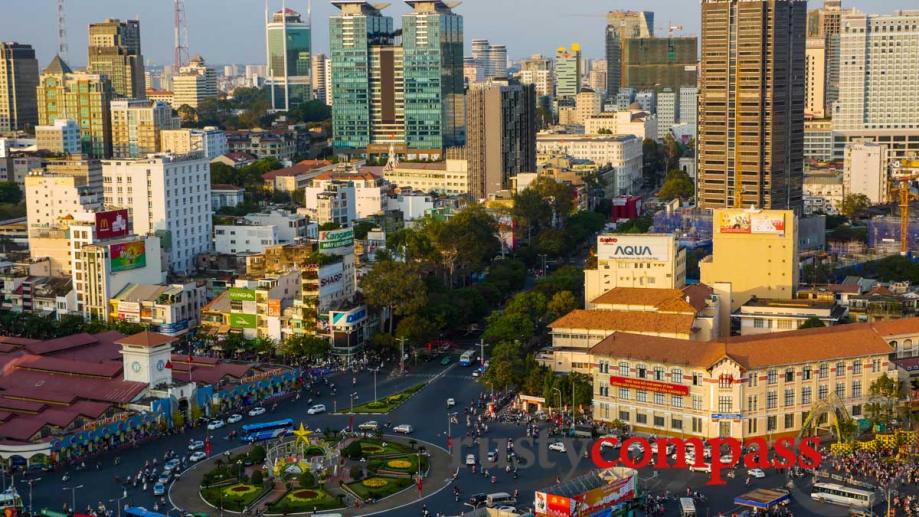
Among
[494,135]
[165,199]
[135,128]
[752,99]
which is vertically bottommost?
[165,199]

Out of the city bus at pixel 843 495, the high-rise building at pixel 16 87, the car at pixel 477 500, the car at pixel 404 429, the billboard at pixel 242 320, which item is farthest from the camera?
the high-rise building at pixel 16 87

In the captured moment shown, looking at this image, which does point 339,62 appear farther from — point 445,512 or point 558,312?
point 445,512

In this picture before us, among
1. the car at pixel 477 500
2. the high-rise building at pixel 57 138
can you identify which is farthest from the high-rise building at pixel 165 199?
the high-rise building at pixel 57 138

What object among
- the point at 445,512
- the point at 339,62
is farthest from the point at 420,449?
the point at 339,62

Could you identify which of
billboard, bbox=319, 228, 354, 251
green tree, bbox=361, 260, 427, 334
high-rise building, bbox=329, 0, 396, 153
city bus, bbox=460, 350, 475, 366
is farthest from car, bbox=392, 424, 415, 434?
high-rise building, bbox=329, 0, 396, 153

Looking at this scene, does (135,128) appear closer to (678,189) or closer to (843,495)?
(678,189)

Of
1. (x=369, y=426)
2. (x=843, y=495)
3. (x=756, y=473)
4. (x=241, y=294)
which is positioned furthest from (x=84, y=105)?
(x=843, y=495)

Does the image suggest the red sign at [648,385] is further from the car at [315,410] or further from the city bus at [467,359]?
the city bus at [467,359]
